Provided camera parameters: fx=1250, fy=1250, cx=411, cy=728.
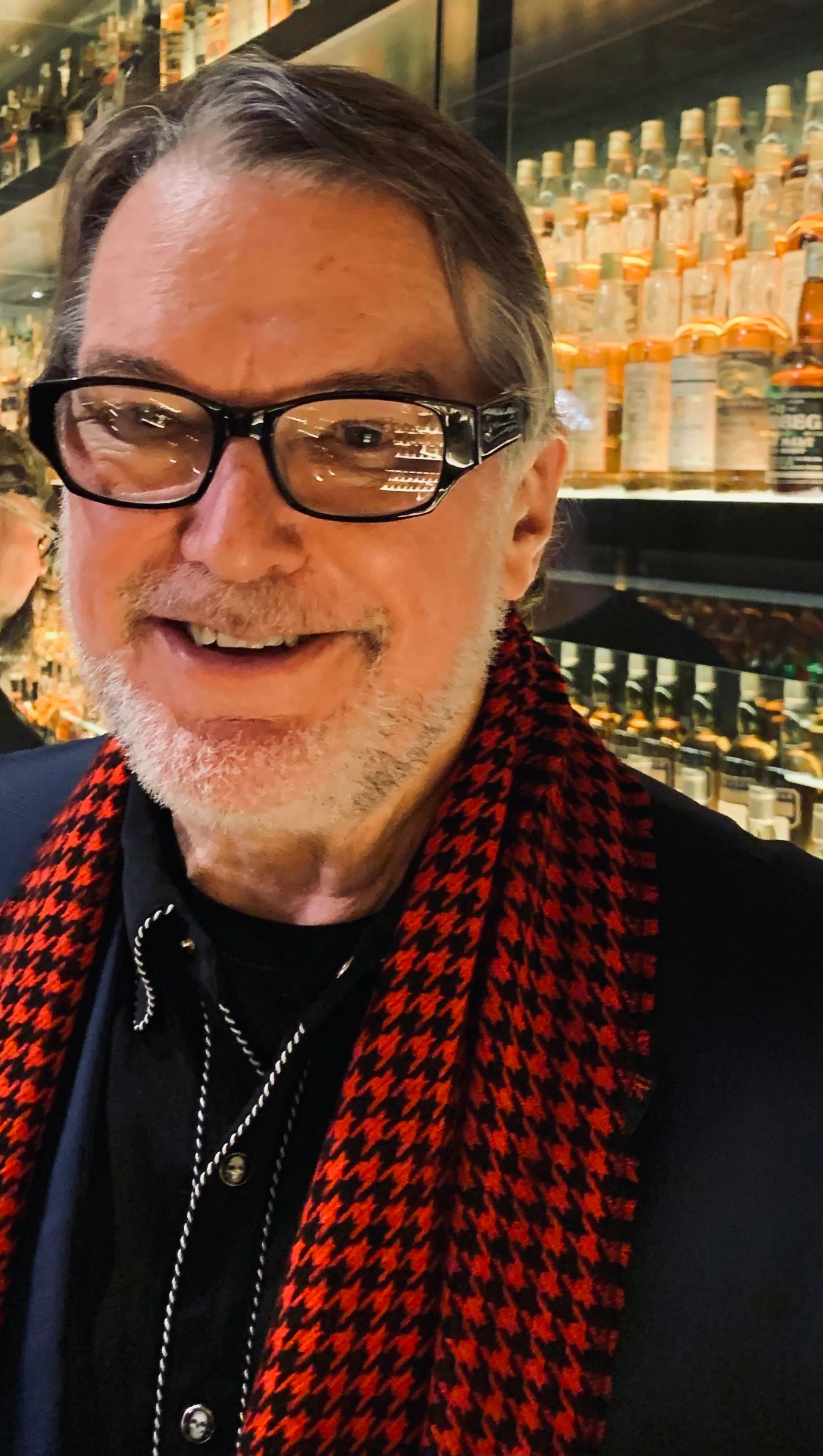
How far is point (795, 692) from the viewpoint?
1608 mm

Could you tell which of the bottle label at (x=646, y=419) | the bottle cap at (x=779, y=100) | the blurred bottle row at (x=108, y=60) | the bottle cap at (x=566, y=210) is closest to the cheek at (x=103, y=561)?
the bottle label at (x=646, y=419)

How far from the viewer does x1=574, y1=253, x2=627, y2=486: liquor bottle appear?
1.89m

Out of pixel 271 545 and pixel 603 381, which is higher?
pixel 603 381

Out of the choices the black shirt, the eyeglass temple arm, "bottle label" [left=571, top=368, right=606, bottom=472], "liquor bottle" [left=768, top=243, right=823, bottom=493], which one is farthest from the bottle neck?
the black shirt

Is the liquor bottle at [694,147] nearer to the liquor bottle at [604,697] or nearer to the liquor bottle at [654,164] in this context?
the liquor bottle at [654,164]

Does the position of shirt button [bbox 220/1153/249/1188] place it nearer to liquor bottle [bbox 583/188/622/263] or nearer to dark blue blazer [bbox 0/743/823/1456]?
dark blue blazer [bbox 0/743/823/1456]

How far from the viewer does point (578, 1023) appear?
876 mm

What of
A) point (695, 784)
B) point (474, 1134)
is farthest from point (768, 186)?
point (474, 1134)

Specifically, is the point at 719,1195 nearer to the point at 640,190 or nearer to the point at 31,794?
the point at 31,794

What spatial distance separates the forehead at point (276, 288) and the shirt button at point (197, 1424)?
0.66 meters

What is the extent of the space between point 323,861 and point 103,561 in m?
0.28

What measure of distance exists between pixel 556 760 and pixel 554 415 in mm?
295

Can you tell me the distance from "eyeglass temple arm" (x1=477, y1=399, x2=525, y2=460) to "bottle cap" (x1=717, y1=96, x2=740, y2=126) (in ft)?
3.46

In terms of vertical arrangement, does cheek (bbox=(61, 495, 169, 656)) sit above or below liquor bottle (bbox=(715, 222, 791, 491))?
below
